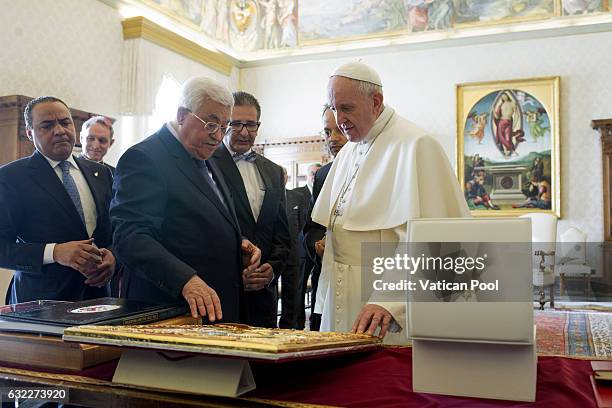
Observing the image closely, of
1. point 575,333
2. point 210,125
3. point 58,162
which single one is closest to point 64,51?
point 58,162

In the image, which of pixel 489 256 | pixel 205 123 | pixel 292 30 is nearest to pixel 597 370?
pixel 489 256

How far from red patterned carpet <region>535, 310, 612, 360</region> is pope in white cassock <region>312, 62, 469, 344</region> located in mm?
2995

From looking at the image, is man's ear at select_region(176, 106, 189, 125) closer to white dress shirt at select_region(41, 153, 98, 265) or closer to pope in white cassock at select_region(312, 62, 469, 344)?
pope in white cassock at select_region(312, 62, 469, 344)

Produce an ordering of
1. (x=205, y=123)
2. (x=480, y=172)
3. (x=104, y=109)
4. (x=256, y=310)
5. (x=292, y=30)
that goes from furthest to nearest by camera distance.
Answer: (x=292, y=30)
(x=480, y=172)
(x=104, y=109)
(x=256, y=310)
(x=205, y=123)

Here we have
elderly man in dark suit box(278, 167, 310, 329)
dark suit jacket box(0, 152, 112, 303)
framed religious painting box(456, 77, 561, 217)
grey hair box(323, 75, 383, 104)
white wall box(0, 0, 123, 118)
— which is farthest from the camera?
framed religious painting box(456, 77, 561, 217)

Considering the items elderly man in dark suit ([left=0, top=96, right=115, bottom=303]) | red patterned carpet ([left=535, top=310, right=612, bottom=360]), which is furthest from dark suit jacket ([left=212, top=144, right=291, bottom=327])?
red patterned carpet ([left=535, top=310, right=612, bottom=360])

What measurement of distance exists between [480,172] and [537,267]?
109 inches

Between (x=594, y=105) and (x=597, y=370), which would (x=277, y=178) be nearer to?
(x=597, y=370)

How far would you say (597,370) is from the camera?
1.24 m

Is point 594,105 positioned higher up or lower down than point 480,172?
higher up

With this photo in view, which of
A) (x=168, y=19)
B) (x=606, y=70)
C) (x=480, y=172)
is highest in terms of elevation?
(x=168, y=19)

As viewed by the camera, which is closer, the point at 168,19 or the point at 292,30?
the point at 168,19

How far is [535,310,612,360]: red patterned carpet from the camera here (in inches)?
225

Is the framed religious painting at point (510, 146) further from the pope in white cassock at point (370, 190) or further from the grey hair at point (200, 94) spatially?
the grey hair at point (200, 94)
